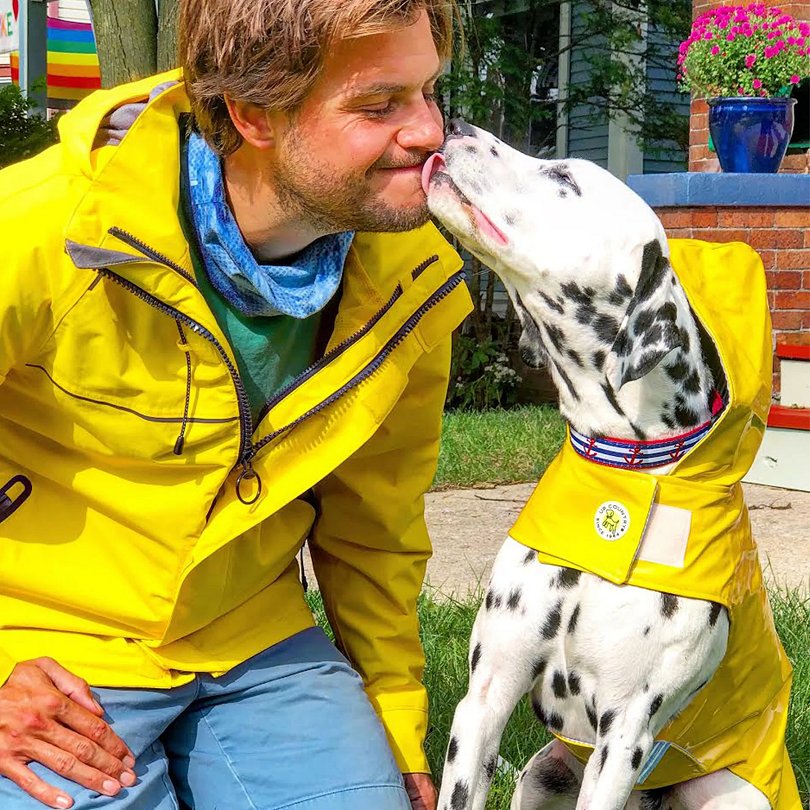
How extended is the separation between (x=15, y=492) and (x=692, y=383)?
146cm

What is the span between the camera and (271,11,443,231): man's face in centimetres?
260

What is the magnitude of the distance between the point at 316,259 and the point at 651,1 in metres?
9.26

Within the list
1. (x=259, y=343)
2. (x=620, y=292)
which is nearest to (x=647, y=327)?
(x=620, y=292)

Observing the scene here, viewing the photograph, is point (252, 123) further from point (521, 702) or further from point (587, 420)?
point (521, 702)

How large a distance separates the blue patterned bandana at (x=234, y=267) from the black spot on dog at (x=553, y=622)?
80 cm

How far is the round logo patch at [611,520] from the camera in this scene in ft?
8.58

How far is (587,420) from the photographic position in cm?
278

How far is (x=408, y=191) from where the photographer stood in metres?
2.69

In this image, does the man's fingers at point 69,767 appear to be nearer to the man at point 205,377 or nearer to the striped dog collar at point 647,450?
the man at point 205,377

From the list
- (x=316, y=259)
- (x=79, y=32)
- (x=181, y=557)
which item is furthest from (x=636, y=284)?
(x=79, y=32)

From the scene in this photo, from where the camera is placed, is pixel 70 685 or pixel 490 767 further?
pixel 490 767

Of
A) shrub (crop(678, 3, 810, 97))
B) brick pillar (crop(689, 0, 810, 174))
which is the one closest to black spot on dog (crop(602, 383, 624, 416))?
shrub (crop(678, 3, 810, 97))

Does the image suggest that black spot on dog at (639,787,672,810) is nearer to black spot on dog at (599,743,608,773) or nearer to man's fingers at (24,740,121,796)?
black spot on dog at (599,743,608,773)

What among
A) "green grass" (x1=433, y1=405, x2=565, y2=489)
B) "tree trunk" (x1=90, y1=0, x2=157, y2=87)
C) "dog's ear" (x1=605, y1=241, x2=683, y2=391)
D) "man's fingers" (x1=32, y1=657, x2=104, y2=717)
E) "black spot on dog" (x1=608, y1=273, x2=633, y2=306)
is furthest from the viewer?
"green grass" (x1=433, y1=405, x2=565, y2=489)
